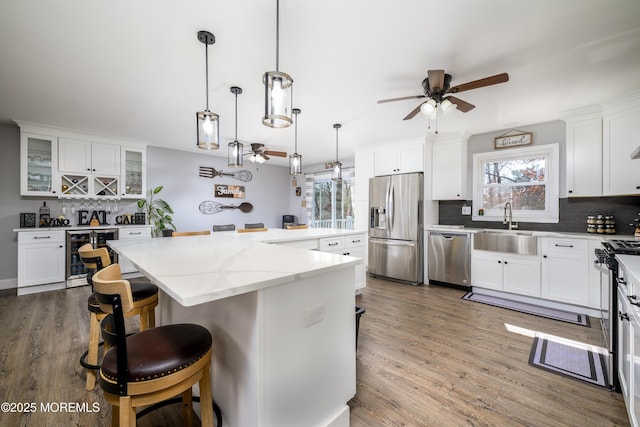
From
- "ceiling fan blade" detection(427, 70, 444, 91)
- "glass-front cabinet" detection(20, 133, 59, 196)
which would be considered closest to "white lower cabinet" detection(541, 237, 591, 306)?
"ceiling fan blade" detection(427, 70, 444, 91)

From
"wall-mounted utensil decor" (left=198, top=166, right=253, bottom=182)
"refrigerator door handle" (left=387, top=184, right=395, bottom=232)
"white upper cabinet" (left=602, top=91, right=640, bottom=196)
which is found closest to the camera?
"white upper cabinet" (left=602, top=91, right=640, bottom=196)

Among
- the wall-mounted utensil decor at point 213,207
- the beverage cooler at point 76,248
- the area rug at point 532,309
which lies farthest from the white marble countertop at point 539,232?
the beverage cooler at point 76,248

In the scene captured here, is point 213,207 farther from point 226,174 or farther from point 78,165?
point 78,165

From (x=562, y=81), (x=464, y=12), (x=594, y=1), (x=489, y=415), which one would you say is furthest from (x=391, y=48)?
(x=489, y=415)

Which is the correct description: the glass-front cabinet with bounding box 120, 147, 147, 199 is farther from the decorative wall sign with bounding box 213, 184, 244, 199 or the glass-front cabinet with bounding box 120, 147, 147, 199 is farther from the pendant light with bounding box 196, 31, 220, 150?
the pendant light with bounding box 196, 31, 220, 150

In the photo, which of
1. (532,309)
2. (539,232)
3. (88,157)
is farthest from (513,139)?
(88,157)

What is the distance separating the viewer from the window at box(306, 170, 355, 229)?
6375 mm

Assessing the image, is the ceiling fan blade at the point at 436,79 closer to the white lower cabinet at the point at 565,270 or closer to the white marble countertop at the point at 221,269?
the white marble countertop at the point at 221,269

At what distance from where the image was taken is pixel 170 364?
3.24ft

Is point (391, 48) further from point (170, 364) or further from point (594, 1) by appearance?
point (170, 364)

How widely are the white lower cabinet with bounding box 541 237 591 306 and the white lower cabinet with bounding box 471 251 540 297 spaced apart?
104mm

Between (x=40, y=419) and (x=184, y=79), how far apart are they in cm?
270

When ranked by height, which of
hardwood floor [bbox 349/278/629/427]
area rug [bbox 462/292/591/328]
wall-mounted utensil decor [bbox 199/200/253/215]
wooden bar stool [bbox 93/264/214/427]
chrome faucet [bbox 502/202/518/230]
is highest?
wall-mounted utensil decor [bbox 199/200/253/215]

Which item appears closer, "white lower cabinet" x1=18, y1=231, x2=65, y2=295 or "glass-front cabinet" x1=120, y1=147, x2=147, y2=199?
"white lower cabinet" x1=18, y1=231, x2=65, y2=295
